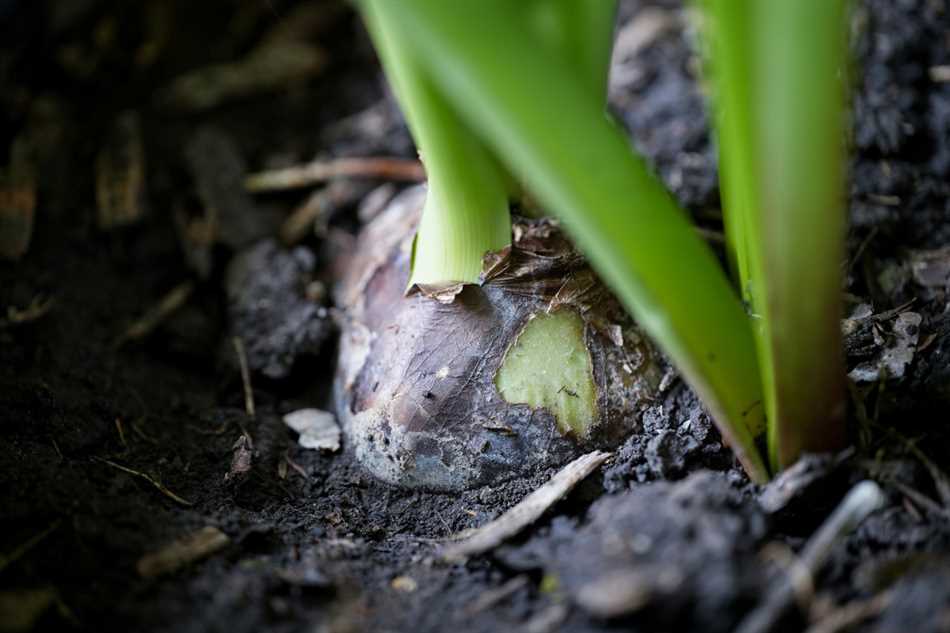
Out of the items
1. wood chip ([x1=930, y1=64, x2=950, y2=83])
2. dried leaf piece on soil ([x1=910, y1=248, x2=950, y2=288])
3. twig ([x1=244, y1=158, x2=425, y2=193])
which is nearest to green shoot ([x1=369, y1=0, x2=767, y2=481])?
dried leaf piece on soil ([x1=910, y1=248, x2=950, y2=288])

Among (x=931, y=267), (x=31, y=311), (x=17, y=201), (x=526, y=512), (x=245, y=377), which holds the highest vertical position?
(x=17, y=201)

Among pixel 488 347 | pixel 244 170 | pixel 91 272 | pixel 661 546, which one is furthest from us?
pixel 244 170

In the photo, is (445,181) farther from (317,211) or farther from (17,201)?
(17,201)

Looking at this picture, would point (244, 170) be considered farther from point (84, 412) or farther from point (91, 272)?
point (84, 412)

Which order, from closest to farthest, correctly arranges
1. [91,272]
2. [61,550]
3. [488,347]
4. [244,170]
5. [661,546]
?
[661,546] → [61,550] → [488,347] → [91,272] → [244,170]

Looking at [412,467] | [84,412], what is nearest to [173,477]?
[84,412]

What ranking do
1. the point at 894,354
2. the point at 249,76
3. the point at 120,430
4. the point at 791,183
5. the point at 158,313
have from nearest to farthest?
the point at 791,183 → the point at 894,354 → the point at 120,430 → the point at 158,313 → the point at 249,76

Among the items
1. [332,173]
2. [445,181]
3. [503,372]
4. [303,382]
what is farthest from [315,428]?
[332,173]
